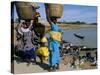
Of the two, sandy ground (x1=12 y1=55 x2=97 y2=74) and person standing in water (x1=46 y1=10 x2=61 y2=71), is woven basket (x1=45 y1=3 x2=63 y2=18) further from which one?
sandy ground (x1=12 y1=55 x2=97 y2=74)

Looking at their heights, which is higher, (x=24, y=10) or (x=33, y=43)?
(x=24, y=10)

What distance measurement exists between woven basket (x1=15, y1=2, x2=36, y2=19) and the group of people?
0.04 meters

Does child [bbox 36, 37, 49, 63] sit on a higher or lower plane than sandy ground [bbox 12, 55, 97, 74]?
higher

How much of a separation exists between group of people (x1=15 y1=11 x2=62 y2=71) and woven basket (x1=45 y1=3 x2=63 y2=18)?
31 millimetres

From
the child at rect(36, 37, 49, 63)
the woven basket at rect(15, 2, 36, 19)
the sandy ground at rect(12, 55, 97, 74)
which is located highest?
the woven basket at rect(15, 2, 36, 19)

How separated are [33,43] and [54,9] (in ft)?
0.99

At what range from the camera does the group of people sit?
5.93 ft

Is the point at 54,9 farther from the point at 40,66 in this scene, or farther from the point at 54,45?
the point at 40,66

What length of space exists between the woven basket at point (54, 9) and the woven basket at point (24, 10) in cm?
13

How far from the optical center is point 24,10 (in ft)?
5.95

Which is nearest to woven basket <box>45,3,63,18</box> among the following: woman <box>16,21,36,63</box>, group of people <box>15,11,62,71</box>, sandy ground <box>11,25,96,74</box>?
group of people <box>15,11,62,71</box>

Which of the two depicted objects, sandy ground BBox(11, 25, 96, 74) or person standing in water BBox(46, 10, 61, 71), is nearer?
sandy ground BBox(11, 25, 96, 74)

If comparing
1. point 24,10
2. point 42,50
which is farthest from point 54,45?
point 24,10

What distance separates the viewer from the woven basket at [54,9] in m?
1.88
